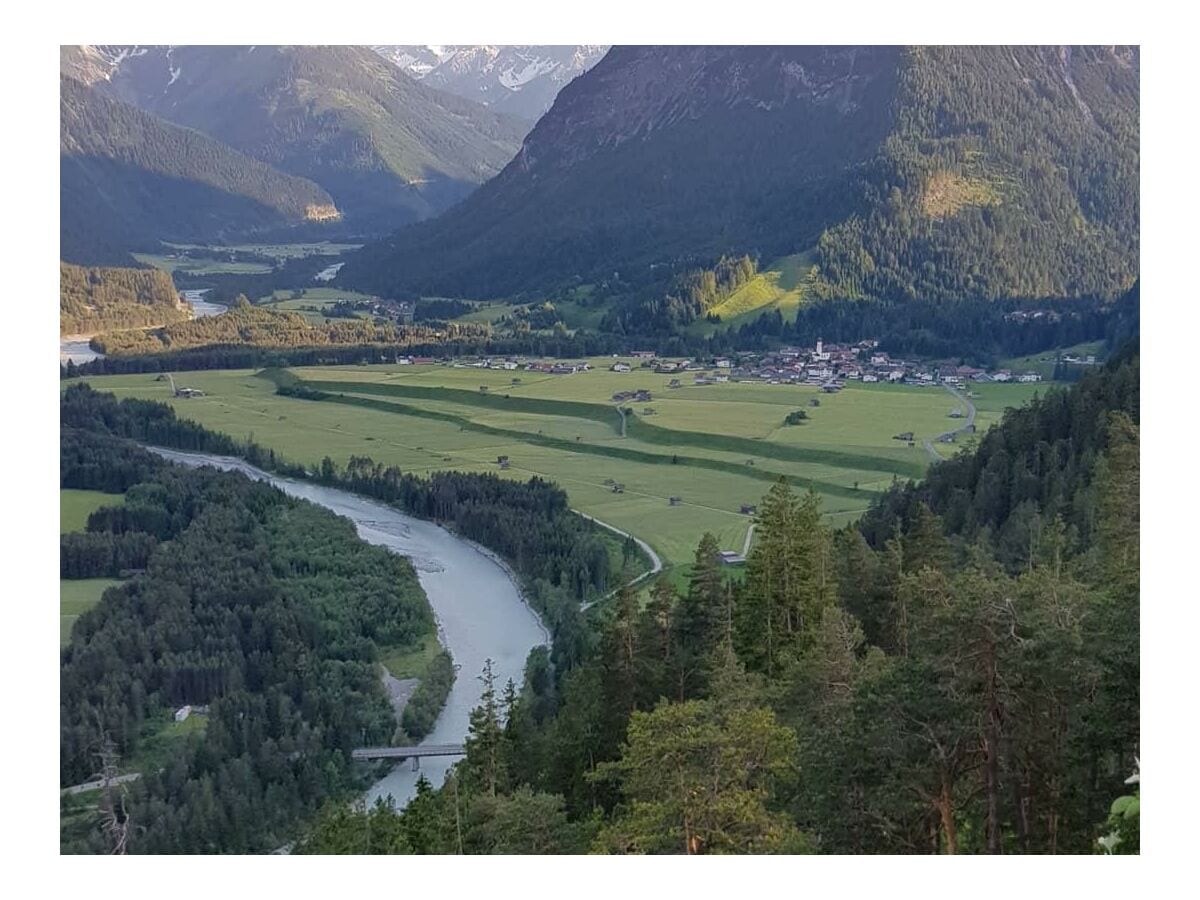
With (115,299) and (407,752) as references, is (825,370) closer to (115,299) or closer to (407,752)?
(115,299)

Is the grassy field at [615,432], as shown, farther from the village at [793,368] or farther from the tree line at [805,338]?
the tree line at [805,338]

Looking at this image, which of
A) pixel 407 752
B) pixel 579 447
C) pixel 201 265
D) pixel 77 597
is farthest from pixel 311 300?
pixel 407 752

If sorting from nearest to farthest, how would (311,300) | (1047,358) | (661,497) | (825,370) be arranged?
(661,497)
(825,370)
(1047,358)
(311,300)

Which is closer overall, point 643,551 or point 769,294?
point 643,551

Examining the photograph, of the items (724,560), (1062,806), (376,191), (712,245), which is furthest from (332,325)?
(376,191)

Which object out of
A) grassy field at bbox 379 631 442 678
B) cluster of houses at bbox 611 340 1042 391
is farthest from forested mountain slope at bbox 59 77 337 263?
grassy field at bbox 379 631 442 678

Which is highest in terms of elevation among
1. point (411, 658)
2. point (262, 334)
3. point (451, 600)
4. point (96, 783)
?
point (262, 334)

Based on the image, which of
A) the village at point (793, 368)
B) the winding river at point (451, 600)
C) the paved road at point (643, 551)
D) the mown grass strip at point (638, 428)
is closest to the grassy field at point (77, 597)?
the winding river at point (451, 600)

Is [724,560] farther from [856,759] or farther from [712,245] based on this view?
[712,245]
